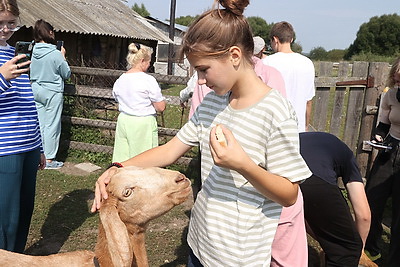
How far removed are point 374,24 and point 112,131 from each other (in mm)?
69443

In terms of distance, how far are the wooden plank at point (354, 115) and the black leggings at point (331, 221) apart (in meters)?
3.80

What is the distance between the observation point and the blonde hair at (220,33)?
1.65 meters

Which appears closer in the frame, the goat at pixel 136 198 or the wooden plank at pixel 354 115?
the goat at pixel 136 198

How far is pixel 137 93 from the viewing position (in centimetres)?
520

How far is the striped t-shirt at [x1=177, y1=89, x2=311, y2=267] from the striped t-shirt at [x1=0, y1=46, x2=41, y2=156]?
65.9 inches

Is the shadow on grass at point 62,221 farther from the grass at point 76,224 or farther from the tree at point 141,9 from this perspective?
the tree at point 141,9

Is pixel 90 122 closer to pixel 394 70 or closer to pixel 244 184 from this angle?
pixel 394 70

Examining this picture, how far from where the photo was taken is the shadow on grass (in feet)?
14.4

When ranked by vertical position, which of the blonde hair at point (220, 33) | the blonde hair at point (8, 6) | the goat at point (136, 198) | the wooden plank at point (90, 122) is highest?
the blonde hair at point (8, 6)

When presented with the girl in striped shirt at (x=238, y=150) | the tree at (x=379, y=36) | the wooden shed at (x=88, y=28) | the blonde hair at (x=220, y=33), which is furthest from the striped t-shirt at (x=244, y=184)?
the tree at (x=379, y=36)

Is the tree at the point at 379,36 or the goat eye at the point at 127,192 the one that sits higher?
the tree at the point at 379,36

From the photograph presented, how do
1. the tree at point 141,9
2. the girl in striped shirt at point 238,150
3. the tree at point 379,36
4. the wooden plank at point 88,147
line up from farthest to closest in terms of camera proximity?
the tree at point 141,9, the tree at point 379,36, the wooden plank at point 88,147, the girl in striped shirt at point 238,150

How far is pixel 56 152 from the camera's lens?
Result: 23.0 ft

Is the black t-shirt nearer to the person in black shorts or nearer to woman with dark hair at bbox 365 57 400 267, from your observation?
the person in black shorts
